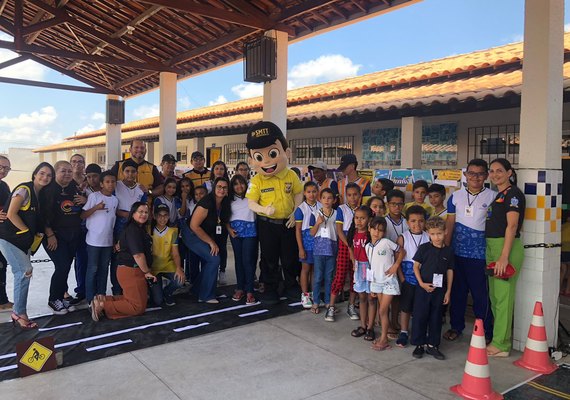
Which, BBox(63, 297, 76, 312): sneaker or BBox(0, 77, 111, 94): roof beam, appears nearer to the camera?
BBox(63, 297, 76, 312): sneaker

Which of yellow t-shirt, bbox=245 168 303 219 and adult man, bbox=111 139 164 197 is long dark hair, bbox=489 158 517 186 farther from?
adult man, bbox=111 139 164 197

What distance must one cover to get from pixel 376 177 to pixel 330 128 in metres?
4.50

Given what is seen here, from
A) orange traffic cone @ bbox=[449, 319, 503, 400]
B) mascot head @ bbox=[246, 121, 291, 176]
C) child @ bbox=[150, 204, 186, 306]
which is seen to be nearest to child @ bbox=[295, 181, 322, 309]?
mascot head @ bbox=[246, 121, 291, 176]

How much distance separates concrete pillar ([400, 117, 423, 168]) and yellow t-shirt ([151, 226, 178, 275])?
13.0 feet

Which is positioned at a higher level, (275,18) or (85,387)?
(275,18)

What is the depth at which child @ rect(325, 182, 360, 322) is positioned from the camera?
4363 mm

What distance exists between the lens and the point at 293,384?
3.07 metres

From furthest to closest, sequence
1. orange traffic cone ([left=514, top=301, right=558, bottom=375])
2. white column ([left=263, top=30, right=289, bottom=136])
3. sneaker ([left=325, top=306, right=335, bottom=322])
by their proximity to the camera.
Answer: white column ([left=263, top=30, right=289, bottom=136]) → sneaker ([left=325, top=306, right=335, bottom=322]) → orange traffic cone ([left=514, top=301, right=558, bottom=375])

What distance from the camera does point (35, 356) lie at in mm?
3188

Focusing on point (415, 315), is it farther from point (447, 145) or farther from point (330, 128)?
point (330, 128)

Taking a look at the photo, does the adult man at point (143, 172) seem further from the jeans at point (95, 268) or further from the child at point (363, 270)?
the child at point (363, 270)

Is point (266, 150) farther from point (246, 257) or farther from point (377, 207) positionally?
point (377, 207)

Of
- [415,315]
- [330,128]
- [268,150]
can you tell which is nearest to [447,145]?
[330,128]

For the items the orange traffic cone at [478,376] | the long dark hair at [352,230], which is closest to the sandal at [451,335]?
the orange traffic cone at [478,376]
